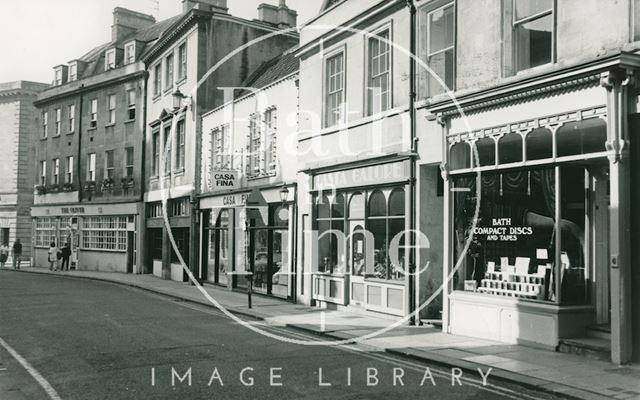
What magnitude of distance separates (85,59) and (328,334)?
131 feet

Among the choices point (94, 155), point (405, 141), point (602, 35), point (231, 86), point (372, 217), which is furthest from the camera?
point (94, 155)

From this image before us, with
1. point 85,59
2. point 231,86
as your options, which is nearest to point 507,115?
point 231,86

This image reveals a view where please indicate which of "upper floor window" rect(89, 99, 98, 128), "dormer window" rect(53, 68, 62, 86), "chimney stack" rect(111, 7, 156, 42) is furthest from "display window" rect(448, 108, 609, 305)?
"dormer window" rect(53, 68, 62, 86)

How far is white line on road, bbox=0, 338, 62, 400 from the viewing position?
7802 millimetres

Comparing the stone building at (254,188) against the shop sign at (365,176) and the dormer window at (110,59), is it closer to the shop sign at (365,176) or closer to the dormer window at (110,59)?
the shop sign at (365,176)

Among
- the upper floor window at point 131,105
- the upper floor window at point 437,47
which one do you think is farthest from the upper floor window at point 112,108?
the upper floor window at point 437,47

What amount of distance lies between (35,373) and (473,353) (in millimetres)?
6684

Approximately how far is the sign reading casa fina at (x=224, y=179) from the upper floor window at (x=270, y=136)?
6.12 feet

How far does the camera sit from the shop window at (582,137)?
396 inches

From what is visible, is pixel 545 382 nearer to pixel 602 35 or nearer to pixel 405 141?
pixel 602 35

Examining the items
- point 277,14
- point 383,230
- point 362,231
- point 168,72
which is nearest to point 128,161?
point 168,72

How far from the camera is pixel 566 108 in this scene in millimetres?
10500

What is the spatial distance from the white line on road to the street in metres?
0.03

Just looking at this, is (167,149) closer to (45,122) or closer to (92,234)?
(92,234)
